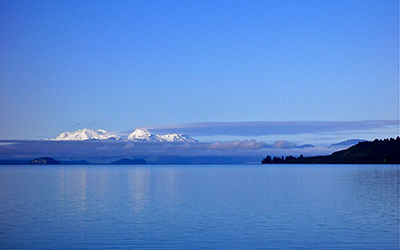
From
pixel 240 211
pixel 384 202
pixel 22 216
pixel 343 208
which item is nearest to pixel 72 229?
pixel 22 216

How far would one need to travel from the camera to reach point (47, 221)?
39.2 meters

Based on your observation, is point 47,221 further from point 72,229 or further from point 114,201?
point 114,201

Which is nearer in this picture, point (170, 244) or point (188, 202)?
point (170, 244)

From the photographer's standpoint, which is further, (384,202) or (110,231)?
(384,202)

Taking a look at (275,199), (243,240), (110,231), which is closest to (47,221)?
(110,231)

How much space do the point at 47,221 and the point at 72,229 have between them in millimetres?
5188

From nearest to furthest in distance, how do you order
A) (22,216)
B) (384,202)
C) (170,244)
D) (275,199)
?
1. (170,244)
2. (22,216)
3. (384,202)
4. (275,199)

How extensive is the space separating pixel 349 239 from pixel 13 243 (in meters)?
24.8

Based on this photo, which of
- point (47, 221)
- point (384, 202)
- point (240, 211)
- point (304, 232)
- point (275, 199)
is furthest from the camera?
point (275, 199)

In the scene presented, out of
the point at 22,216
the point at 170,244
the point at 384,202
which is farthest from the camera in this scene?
the point at 384,202

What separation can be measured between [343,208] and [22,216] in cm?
3508

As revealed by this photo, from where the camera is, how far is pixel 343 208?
159 feet

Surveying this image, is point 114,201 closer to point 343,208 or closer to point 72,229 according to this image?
point 72,229

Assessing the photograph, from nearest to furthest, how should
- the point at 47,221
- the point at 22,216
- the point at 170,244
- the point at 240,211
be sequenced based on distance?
the point at 170,244
the point at 47,221
the point at 22,216
the point at 240,211
